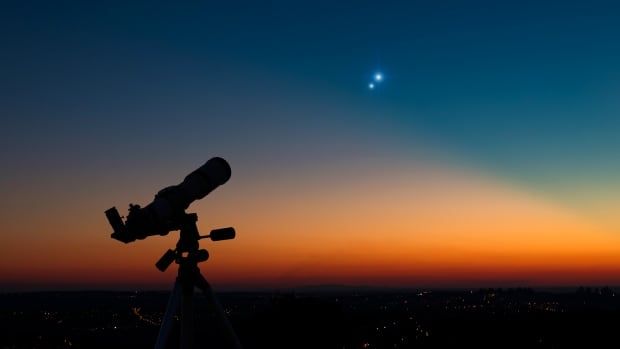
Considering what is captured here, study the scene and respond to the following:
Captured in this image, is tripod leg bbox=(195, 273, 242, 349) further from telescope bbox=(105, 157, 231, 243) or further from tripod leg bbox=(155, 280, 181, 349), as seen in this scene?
telescope bbox=(105, 157, 231, 243)

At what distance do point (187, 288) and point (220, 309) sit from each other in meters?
0.45

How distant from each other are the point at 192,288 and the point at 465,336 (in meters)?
87.4

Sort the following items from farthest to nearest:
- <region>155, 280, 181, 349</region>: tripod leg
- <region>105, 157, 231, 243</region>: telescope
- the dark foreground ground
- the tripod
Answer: the dark foreground ground < <region>105, 157, 231, 243</region>: telescope < the tripod < <region>155, 280, 181, 349</region>: tripod leg

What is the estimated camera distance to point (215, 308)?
6.46 metres

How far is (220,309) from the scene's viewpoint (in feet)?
21.4

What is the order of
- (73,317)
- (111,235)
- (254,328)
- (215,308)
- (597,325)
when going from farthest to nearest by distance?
(73,317) < (597,325) < (254,328) < (111,235) < (215,308)

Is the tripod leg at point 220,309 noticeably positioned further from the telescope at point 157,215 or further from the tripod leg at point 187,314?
the telescope at point 157,215

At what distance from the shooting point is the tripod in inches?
254

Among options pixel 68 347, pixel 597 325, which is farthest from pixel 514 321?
pixel 68 347

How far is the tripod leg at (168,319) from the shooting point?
6225mm

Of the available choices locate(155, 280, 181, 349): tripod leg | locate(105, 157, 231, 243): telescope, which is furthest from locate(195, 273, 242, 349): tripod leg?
locate(105, 157, 231, 243): telescope

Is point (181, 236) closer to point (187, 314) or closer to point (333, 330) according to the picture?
point (187, 314)

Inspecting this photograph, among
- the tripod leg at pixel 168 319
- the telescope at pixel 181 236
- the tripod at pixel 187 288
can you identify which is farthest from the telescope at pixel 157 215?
the tripod leg at pixel 168 319

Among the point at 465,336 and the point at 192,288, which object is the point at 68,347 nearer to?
the point at 465,336
